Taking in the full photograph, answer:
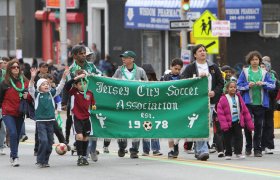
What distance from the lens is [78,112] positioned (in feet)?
52.0

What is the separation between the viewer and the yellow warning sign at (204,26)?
26.7m

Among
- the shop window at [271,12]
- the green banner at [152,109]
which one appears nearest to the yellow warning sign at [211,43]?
the shop window at [271,12]

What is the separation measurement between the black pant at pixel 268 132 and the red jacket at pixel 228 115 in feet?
3.78

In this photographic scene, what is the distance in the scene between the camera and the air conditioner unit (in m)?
32.6

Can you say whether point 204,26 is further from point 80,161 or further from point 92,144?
point 80,161

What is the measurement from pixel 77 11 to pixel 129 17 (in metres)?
5.66

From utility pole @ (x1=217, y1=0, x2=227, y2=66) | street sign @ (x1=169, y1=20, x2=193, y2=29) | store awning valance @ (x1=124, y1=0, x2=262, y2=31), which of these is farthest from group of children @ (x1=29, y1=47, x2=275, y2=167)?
store awning valance @ (x1=124, y1=0, x2=262, y2=31)

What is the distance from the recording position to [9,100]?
1648cm

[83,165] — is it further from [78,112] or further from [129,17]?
[129,17]

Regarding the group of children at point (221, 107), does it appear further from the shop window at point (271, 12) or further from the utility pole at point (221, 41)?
the shop window at point (271, 12)

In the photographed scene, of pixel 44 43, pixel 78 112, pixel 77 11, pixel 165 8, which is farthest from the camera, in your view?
pixel 44 43

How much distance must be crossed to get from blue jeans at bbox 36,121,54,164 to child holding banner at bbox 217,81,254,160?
296cm

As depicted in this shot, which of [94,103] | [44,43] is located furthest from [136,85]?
[44,43]

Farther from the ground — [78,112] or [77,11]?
[77,11]
